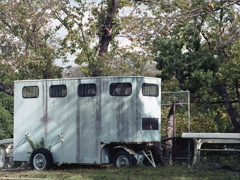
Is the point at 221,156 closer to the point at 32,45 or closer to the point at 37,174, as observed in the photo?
the point at 37,174

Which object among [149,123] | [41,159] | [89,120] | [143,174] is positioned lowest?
[143,174]

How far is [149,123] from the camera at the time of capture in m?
16.6

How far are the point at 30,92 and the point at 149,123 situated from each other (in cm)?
460

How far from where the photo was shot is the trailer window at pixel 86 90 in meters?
16.7

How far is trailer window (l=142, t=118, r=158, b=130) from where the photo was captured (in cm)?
1644

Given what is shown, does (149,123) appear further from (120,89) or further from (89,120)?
(89,120)

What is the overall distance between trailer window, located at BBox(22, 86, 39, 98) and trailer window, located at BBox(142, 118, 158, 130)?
13.6 feet

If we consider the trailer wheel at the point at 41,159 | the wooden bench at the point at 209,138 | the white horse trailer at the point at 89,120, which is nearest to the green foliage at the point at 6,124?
the white horse trailer at the point at 89,120

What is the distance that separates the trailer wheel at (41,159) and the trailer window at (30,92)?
203cm

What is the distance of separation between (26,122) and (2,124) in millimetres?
22527

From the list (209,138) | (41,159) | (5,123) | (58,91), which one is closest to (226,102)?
(209,138)

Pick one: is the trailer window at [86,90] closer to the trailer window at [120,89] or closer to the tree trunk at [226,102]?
the trailer window at [120,89]

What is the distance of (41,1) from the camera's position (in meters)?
24.0

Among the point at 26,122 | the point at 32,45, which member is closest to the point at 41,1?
the point at 32,45
